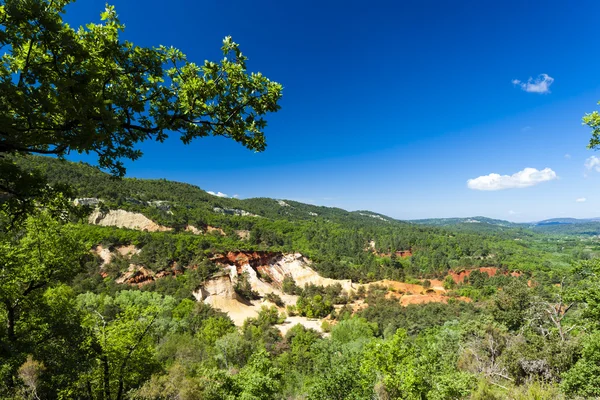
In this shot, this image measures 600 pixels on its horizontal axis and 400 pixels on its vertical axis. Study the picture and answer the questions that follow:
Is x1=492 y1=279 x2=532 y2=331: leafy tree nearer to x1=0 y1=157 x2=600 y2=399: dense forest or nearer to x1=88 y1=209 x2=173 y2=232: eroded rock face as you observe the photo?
x1=0 y1=157 x2=600 y2=399: dense forest

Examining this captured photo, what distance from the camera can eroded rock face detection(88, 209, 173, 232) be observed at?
58688mm

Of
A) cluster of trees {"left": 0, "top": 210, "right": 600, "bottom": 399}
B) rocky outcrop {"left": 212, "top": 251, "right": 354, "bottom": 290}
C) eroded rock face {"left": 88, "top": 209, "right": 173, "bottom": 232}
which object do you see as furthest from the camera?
eroded rock face {"left": 88, "top": 209, "right": 173, "bottom": 232}

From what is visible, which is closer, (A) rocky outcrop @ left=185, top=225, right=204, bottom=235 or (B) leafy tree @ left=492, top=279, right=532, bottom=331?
(B) leafy tree @ left=492, top=279, right=532, bottom=331

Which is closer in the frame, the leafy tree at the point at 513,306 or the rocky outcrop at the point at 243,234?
the leafy tree at the point at 513,306

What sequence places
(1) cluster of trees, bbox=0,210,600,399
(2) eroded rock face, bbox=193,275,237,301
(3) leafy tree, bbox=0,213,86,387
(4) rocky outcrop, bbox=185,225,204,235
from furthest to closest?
(4) rocky outcrop, bbox=185,225,204,235 < (2) eroded rock face, bbox=193,275,237,301 < (1) cluster of trees, bbox=0,210,600,399 < (3) leafy tree, bbox=0,213,86,387

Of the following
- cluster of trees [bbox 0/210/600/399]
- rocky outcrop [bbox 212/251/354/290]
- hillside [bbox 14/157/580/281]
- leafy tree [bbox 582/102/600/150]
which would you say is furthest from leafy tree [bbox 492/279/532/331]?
hillside [bbox 14/157/580/281]

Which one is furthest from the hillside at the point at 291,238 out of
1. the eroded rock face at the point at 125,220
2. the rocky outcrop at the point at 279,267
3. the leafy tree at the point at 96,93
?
the leafy tree at the point at 96,93

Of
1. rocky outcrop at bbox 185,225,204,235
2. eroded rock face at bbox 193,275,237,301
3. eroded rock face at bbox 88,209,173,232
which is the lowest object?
eroded rock face at bbox 193,275,237,301

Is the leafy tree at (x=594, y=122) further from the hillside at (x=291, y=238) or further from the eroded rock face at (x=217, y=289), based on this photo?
the hillside at (x=291, y=238)

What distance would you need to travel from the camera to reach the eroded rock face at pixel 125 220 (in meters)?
58.7

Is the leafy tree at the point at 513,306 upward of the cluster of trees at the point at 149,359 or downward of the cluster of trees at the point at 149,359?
downward

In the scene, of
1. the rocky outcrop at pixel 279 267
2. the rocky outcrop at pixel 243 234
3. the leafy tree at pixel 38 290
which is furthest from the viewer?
the rocky outcrop at pixel 243 234

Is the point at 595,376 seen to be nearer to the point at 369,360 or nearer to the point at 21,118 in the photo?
the point at 369,360

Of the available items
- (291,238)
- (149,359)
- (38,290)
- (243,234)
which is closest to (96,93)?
(38,290)
